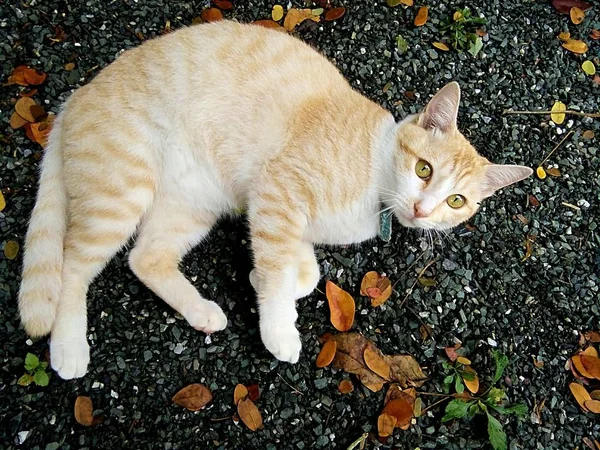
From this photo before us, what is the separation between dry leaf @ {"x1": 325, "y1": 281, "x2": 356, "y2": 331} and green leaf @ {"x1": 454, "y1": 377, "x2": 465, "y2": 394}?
59 cm

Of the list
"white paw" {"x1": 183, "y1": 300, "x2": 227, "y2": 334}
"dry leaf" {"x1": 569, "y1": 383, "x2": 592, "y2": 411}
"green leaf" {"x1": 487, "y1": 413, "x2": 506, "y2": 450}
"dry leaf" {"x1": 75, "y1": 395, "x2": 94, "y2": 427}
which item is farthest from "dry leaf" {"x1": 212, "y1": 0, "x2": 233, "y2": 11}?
"dry leaf" {"x1": 569, "y1": 383, "x2": 592, "y2": 411}

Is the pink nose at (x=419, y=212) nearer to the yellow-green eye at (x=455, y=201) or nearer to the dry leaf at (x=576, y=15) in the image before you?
the yellow-green eye at (x=455, y=201)

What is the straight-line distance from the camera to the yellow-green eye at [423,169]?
2748mm

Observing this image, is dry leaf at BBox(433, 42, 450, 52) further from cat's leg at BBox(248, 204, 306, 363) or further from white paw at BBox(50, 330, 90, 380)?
white paw at BBox(50, 330, 90, 380)

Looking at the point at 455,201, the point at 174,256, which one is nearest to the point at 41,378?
the point at 174,256

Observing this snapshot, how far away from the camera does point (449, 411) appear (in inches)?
111

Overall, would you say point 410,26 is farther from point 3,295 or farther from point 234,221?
point 3,295

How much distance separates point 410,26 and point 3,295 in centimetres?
304

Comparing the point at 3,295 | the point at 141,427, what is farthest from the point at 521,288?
the point at 3,295

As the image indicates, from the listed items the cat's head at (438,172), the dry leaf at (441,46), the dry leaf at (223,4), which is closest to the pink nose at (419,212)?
the cat's head at (438,172)

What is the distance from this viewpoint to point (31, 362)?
2.71 m

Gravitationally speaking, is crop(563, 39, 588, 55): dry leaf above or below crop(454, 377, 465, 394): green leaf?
above

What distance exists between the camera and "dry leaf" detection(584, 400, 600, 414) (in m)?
3.01

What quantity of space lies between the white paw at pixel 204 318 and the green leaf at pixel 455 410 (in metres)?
1.16
